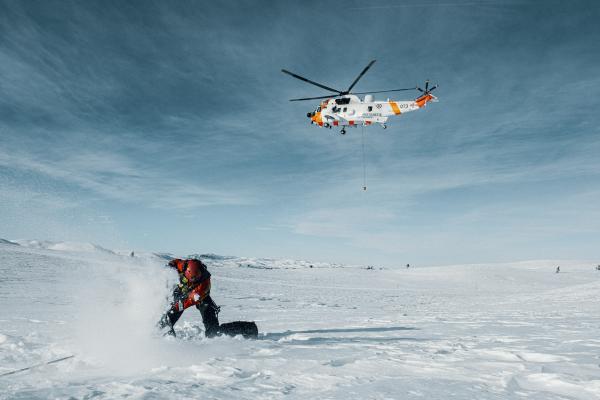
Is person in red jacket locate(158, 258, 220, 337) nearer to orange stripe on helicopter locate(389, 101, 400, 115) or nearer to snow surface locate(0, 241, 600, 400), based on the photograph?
snow surface locate(0, 241, 600, 400)

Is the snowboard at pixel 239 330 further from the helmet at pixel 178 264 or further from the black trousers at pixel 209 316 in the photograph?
the helmet at pixel 178 264

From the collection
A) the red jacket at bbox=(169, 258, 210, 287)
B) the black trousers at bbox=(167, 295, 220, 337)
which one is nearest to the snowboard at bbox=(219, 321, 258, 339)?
the black trousers at bbox=(167, 295, 220, 337)

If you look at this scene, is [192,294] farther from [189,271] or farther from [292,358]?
[292,358]

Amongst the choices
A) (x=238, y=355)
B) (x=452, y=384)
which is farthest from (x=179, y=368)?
(x=452, y=384)

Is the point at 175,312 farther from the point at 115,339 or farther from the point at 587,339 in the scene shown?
the point at 587,339

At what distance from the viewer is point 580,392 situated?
12.1 feet

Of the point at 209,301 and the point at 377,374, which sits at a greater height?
the point at 209,301

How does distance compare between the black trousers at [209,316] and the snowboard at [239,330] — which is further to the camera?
the black trousers at [209,316]

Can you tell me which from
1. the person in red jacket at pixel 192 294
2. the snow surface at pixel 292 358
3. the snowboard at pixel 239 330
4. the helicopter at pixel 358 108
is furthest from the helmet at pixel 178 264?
the helicopter at pixel 358 108

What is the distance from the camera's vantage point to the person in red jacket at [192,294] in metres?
6.53

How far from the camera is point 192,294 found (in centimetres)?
662

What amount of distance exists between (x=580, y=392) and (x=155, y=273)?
6891mm

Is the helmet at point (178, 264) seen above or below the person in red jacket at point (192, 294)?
above

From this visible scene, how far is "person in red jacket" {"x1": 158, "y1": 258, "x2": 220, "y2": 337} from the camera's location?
257 inches
